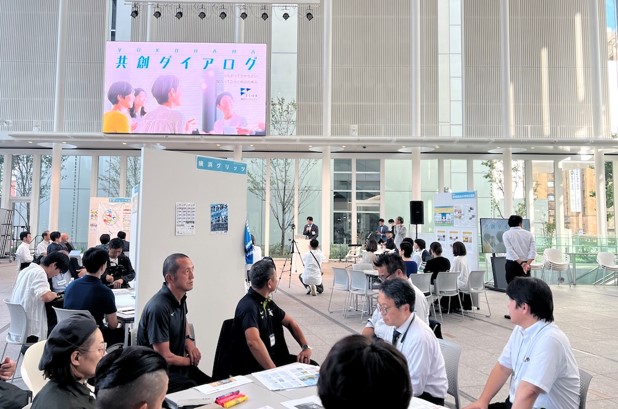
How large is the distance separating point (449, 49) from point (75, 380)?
673 inches

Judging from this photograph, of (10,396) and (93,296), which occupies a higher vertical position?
(93,296)

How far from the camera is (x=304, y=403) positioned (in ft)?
6.39

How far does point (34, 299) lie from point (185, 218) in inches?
68.9

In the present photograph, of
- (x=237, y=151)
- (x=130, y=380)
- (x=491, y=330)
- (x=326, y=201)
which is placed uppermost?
(x=237, y=151)

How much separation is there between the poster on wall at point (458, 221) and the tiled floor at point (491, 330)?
1347 mm

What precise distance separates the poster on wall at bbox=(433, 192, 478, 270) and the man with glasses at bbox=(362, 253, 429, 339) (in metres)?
5.42

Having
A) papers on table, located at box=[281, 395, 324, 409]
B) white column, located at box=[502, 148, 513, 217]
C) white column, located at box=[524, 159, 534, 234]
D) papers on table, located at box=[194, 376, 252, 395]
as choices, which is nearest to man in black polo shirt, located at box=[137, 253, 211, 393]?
papers on table, located at box=[194, 376, 252, 395]

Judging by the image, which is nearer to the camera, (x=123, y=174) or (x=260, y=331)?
(x=260, y=331)

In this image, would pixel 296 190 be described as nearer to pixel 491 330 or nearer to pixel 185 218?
pixel 491 330

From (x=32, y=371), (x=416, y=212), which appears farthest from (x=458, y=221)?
(x=32, y=371)

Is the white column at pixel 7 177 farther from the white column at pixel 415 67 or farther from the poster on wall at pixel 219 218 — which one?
the white column at pixel 415 67

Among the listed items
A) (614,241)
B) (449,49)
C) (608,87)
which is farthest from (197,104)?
(608,87)

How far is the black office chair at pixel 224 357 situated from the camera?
2.85 meters

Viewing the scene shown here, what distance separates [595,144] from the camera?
46.1ft
